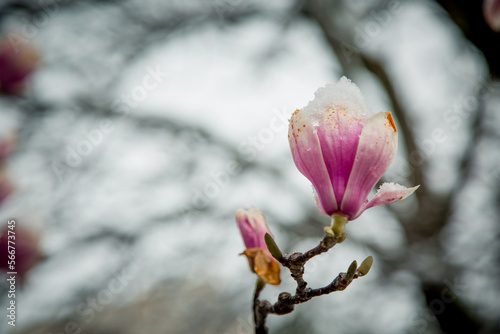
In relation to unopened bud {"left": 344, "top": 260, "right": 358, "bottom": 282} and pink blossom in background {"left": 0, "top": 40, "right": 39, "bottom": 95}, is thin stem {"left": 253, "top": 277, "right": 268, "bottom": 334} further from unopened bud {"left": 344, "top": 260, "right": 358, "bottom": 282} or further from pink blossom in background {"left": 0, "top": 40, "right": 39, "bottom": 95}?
pink blossom in background {"left": 0, "top": 40, "right": 39, "bottom": 95}

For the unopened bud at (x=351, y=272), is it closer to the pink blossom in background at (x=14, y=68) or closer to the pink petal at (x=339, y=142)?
the pink petal at (x=339, y=142)

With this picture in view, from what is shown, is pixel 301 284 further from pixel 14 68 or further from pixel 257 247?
pixel 14 68

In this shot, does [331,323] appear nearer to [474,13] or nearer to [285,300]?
[474,13]

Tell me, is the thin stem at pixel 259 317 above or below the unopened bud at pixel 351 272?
below

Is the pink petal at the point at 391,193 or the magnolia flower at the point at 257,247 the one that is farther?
the magnolia flower at the point at 257,247

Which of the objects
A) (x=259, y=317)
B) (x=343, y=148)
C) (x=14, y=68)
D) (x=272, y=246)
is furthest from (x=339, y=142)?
(x=14, y=68)

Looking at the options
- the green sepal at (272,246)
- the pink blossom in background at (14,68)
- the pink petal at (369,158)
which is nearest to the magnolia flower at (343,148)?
the pink petal at (369,158)
